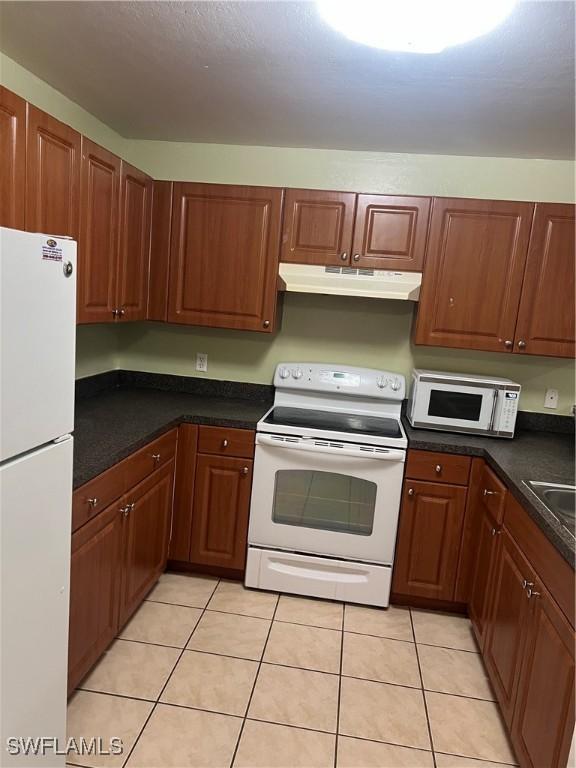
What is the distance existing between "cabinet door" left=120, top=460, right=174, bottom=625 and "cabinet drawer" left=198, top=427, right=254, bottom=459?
19 cm

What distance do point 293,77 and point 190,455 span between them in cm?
174

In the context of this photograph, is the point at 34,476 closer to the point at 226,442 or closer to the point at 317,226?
the point at 226,442

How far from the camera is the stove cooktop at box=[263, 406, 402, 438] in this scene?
261 cm

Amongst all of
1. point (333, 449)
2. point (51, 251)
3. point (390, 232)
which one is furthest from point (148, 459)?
point (390, 232)

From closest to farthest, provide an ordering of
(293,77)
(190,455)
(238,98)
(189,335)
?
(293,77) < (238,98) < (190,455) < (189,335)

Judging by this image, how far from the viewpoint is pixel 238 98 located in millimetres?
2283

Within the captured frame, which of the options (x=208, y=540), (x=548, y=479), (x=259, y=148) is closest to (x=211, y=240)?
(x=259, y=148)

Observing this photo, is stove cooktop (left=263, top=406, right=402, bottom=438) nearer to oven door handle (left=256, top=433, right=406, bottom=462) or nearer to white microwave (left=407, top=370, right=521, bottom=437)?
oven door handle (left=256, top=433, right=406, bottom=462)

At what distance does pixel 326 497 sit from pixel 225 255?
4.42 feet

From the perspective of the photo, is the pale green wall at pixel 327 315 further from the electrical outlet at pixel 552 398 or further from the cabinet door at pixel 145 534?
the cabinet door at pixel 145 534

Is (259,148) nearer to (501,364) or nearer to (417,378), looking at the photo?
(417,378)

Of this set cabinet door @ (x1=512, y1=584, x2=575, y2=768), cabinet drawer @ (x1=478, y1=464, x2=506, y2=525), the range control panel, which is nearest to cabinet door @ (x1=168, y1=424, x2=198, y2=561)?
the range control panel

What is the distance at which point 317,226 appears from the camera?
2721mm

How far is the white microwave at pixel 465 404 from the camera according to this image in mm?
2660
